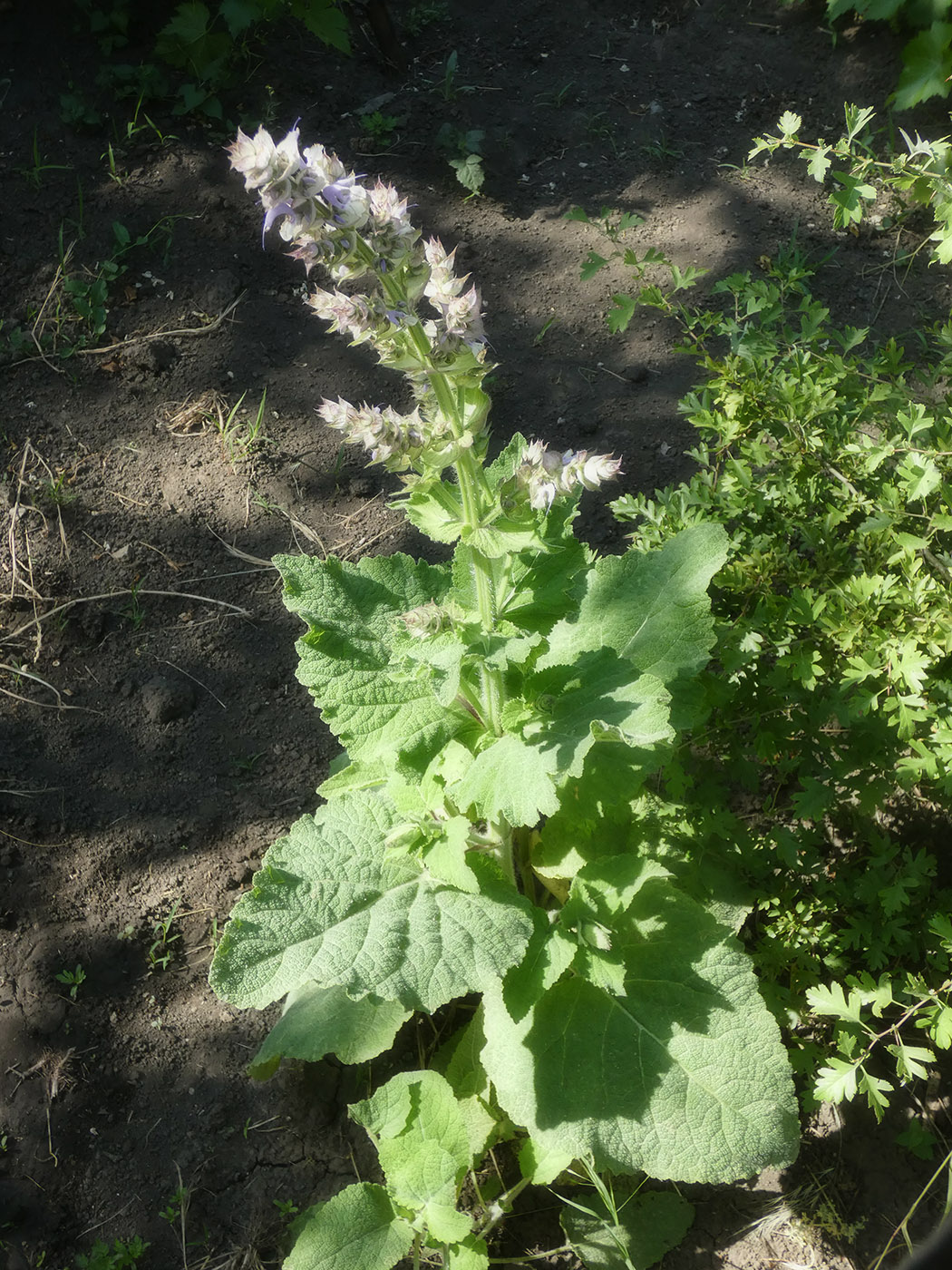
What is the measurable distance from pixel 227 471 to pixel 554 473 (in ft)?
7.73

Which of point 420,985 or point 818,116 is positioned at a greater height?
point 818,116

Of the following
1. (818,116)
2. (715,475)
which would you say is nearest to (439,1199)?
(715,475)

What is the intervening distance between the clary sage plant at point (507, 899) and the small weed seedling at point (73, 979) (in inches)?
27.7

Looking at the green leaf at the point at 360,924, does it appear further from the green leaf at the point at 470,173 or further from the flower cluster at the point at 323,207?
the green leaf at the point at 470,173

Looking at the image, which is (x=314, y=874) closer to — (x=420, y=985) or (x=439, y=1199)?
(x=420, y=985)

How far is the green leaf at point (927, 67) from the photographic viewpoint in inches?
177

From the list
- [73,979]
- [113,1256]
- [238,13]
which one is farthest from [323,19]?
[113,1256]

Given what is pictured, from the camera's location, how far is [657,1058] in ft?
7.51

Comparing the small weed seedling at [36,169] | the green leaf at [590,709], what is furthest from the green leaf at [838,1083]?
the small weed seedling at [36,169]

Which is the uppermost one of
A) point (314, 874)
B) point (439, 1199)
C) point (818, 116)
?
point (818, 116)

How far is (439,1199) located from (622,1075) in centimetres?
51

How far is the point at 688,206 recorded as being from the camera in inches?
181

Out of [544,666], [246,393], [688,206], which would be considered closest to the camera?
[544,666]

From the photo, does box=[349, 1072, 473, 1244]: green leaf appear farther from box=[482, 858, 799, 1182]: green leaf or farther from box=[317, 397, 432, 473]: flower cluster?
box=[317, 397, 432, 473]: flower cluster
